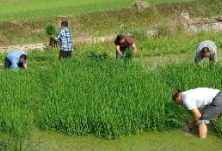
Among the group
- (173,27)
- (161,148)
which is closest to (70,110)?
(161,148)

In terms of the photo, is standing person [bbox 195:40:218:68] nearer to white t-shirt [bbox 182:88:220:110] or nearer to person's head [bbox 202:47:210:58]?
person's head [bbox 202:47:210:58]

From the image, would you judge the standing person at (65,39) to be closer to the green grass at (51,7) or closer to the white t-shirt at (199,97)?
the white t-shirt at (199,97)

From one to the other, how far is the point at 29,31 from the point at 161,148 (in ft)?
36.9

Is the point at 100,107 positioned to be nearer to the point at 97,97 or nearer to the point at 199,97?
the point at 97,97

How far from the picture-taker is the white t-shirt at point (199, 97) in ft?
16.4

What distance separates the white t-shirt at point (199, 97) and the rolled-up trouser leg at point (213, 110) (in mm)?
48

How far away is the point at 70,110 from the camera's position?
18.2 feet

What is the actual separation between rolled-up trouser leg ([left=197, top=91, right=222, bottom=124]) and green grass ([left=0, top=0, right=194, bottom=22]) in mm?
11940

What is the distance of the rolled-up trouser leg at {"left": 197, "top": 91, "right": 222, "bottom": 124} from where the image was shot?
5.15m

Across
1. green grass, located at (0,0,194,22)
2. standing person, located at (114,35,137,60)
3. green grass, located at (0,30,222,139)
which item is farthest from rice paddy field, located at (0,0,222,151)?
green grass, located at (0,0,194,22)

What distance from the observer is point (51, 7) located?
18453mm

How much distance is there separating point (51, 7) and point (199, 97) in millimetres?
14343

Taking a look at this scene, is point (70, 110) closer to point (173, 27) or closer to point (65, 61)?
point (65, 61)

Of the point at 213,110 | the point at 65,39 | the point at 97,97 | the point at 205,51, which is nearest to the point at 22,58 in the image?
the point at 65,39
